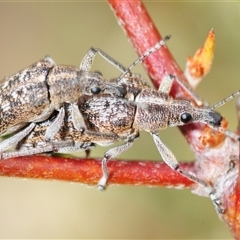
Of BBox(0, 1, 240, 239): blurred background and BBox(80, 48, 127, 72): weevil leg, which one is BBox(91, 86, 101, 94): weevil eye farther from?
BBox(0, 1, 240, 239): blurred background

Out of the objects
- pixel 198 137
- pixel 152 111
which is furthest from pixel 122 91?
pixel 198 137

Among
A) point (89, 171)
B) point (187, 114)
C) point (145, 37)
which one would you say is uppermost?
point (145, 37)

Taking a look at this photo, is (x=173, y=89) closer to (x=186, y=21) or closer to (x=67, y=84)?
(x=67, y=84)

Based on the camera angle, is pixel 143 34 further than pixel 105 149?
No

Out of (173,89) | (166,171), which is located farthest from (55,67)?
(166,171)

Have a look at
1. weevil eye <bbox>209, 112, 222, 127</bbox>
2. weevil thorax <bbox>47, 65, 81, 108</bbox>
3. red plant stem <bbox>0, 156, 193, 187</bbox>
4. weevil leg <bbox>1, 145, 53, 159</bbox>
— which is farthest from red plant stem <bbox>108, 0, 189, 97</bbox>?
weevil leg <bbox>1, 145, 53, 159</bbox>

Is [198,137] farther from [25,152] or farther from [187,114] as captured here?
[25,152]
